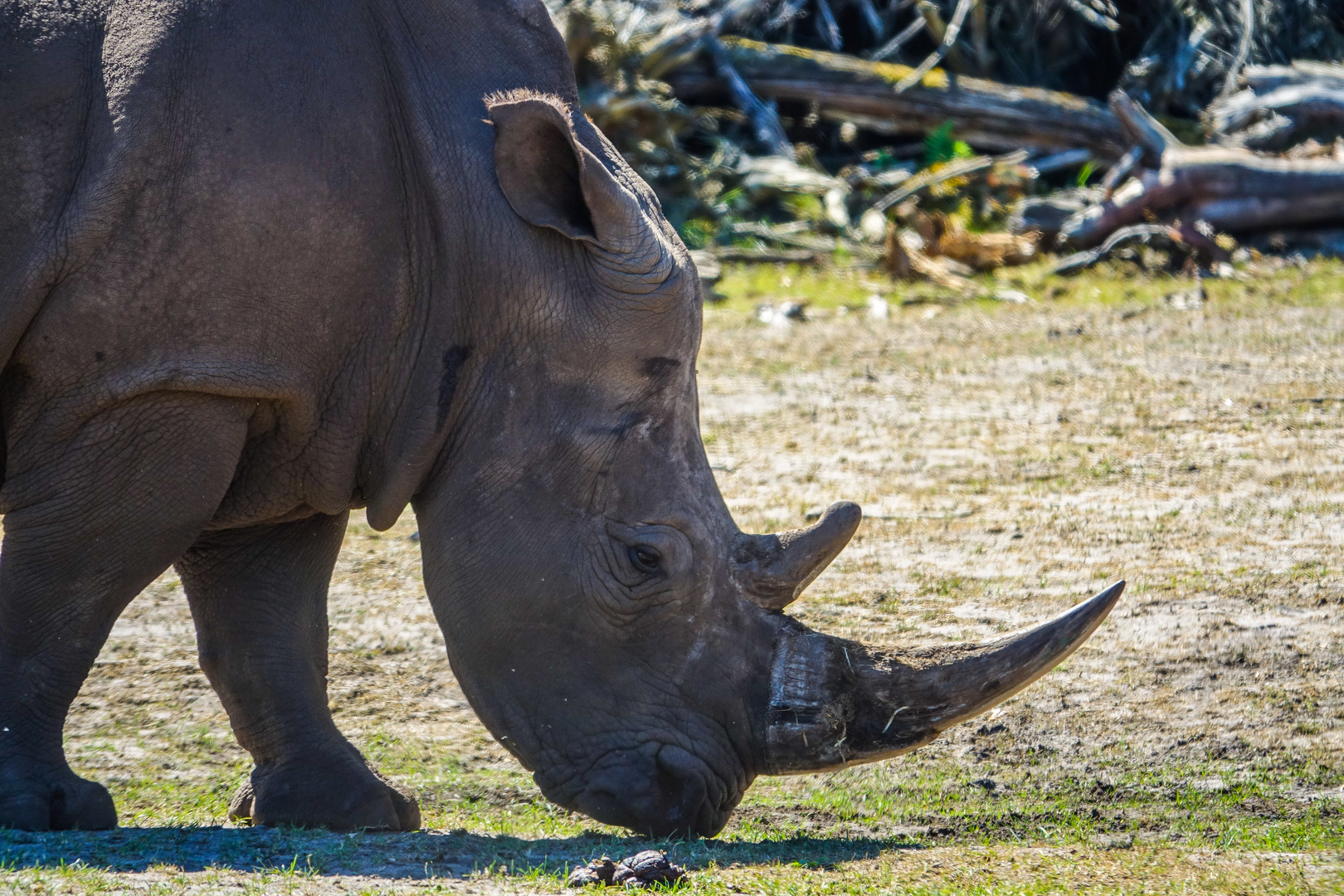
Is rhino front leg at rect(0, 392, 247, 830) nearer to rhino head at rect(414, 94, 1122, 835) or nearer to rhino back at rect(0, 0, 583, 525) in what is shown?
rhino back at rect(0, 0, 583, 525)

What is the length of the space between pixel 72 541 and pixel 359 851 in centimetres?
107

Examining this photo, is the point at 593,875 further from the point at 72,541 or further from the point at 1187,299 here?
the point at 1187,299

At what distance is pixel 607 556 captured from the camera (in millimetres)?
4504

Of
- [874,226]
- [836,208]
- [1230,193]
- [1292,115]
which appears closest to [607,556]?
[1230,193]

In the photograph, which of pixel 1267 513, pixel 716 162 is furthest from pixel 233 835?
pixel 716 162

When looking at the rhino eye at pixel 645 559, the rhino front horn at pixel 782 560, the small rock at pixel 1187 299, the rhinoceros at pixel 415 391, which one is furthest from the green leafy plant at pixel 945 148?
the rhino eye at pixel 645 559

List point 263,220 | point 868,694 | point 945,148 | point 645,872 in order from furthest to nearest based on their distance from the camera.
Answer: point 945,148 < point 868,694 < point 263,220 < point 645,872

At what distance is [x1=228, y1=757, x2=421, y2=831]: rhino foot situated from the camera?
4902mm

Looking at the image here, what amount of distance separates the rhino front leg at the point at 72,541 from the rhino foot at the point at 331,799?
29.6 inches

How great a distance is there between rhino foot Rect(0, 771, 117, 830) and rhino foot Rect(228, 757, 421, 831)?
0.65 m

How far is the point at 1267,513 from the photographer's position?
24.5 feet

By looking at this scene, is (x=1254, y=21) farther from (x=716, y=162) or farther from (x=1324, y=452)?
(x=1324, y=452)

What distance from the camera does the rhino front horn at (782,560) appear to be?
448 centimetres

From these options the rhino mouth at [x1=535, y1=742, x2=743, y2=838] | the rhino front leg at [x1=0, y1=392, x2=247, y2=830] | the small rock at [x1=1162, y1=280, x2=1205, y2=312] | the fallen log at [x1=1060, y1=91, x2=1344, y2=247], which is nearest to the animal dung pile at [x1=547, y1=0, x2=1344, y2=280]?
the fallen log at [x1=1060, y1=91, x2=1344, y2=247]
